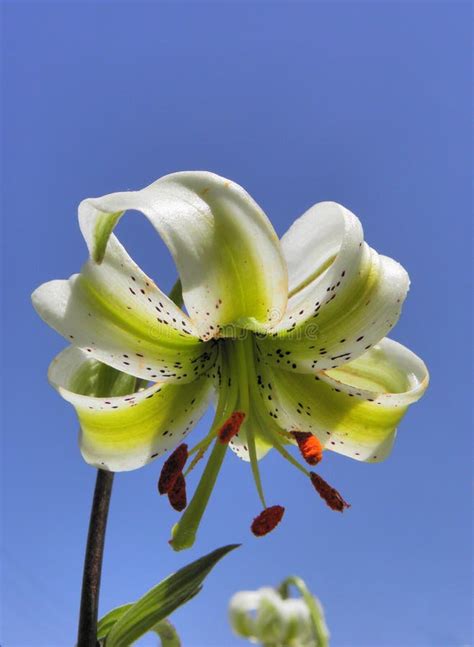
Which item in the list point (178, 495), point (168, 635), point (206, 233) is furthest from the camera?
point (168, 635)

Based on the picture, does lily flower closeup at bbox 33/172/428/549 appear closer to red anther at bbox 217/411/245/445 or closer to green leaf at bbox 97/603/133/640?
red anther at bbox 217/411/245/445

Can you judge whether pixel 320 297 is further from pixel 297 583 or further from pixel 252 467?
pixel 297 583

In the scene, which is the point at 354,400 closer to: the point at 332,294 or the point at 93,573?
the point at 332,294

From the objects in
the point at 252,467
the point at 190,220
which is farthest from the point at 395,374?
the point at 190,220

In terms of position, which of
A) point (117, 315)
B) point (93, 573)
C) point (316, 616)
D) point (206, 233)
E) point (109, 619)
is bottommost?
point (316, 616)

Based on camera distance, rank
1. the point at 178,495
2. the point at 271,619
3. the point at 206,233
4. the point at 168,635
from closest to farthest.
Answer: the point at 206,233 → the point at 178,495 → the point at 168,635 → the point at 271,619

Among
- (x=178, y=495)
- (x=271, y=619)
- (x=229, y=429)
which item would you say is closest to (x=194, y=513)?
(x=178, y=495)

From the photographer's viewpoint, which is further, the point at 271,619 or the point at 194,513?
the point at 271,619
